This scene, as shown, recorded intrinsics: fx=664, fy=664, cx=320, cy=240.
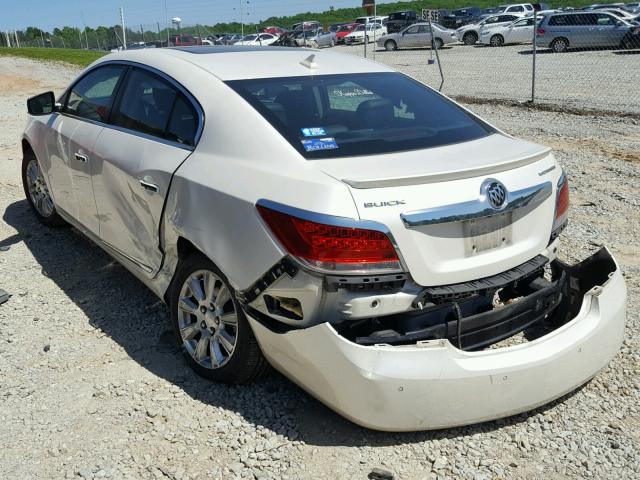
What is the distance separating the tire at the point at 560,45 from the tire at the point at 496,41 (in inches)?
240

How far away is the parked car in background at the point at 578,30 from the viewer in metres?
26.2

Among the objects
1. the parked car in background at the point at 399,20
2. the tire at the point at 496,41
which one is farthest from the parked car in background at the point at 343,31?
the tire at the point at 496,41

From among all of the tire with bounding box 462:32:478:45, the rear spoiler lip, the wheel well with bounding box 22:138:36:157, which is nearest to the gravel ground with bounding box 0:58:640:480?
the rear spoiler lip

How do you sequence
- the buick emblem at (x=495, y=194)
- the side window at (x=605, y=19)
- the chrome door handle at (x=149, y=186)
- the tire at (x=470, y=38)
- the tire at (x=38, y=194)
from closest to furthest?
the buick emblem at (x=495, y=194) → the chrome door handle at (x=149, y=186) → the tire at (x=38, y=194) → the side window at (x=605, y=19) → the tire at (x=470, y=38)

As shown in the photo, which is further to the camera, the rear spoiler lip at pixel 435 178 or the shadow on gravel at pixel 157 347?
the shadow on gravel at pixel 157 347

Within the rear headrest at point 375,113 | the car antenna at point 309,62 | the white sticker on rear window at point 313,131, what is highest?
the car antenna at point 309,62

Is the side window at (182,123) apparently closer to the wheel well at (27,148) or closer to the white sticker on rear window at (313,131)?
the white sticker on rear window at (313,131)

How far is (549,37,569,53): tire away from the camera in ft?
87.4

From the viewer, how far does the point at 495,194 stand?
2906 millimetres

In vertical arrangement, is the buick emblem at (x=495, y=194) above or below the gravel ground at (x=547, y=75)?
above

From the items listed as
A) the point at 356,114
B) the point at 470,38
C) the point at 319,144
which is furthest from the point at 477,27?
the point at 319,144

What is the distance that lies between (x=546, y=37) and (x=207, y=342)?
26957 mm

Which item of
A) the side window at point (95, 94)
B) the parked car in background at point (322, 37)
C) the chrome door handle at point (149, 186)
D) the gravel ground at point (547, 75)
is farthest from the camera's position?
the parked car in background at point (322, 37)

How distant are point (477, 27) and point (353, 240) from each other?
3475cm
